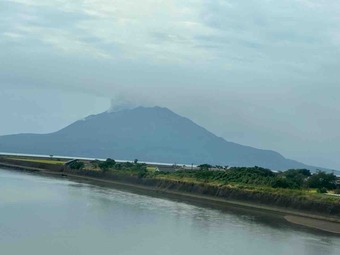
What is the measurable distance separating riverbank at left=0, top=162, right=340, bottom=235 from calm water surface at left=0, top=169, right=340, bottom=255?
2.45 metres

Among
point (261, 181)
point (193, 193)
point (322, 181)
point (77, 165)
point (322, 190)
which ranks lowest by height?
point (193, 193)

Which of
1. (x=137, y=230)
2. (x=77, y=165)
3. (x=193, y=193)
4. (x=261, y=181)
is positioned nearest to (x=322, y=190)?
(x=261, y=181)

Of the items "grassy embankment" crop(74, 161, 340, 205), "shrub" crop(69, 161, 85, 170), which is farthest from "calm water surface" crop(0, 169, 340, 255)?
"shrub" crop(69, 161, 85, 170)

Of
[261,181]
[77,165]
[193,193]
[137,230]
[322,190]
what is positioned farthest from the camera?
[77,165]

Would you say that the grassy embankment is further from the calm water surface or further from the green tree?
the calm water surface

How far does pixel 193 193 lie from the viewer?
56531mm

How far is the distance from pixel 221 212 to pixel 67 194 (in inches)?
515

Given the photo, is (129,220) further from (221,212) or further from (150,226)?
(221,212)

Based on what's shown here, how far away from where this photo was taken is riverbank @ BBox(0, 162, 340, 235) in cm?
3969

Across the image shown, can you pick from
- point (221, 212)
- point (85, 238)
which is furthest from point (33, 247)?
point (221, 212)

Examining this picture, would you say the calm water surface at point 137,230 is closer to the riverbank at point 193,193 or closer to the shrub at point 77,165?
the riverbank at point 193,193

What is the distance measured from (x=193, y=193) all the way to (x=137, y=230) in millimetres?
26488

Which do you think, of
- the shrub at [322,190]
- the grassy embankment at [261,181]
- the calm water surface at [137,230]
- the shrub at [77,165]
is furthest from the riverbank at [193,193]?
the shrub at [322,190]

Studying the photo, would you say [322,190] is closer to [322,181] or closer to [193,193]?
[322,181]
